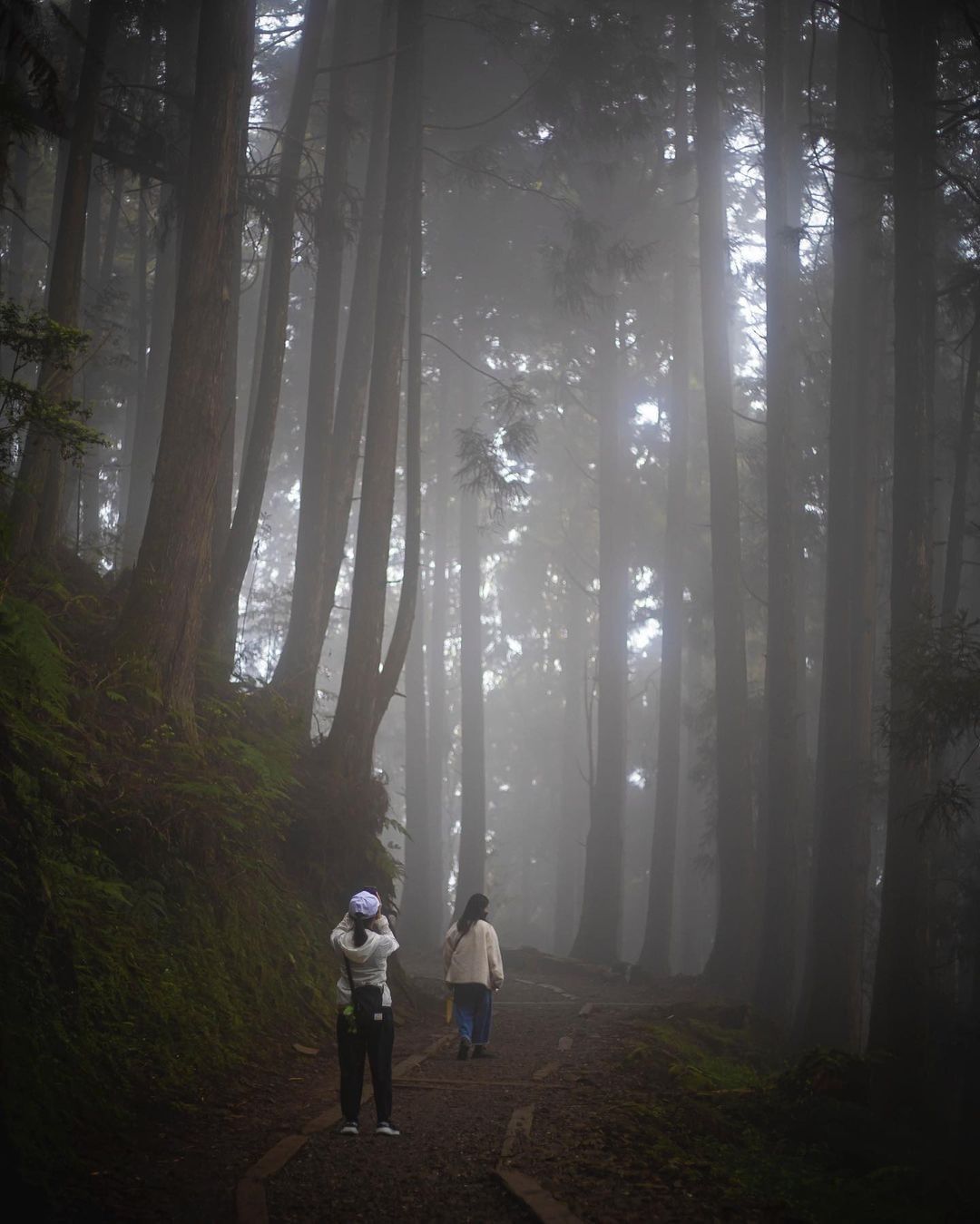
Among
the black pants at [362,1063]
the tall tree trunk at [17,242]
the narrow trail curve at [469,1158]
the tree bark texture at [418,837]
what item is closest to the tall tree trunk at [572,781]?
the tree bark texture at [418,837]

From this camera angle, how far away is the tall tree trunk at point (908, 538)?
1058 centimetres

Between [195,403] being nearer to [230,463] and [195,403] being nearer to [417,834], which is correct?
[230,463]

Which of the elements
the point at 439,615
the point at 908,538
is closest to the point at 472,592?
the point at 439,615

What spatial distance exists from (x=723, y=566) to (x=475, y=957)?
9750mm

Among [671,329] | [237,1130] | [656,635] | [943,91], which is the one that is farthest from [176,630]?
[656,635]

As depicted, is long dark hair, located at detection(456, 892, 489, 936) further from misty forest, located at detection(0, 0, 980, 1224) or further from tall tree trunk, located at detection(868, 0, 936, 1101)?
tall tree trunk, located at detection(868, 0, 936, 1101)

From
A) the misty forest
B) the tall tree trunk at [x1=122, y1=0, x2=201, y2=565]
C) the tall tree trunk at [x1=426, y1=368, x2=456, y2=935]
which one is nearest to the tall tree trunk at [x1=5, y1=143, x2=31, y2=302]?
the misty forest

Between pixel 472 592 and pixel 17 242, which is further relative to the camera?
pixel 472 592

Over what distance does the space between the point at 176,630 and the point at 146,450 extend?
847 centimetres

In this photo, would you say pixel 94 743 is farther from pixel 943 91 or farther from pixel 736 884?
pixel 943 91

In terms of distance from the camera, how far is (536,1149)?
18.5 feet

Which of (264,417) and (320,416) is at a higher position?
(320,416)

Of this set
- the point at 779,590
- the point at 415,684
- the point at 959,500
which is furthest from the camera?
the point at 415,684

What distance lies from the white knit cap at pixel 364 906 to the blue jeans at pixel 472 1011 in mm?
3381
